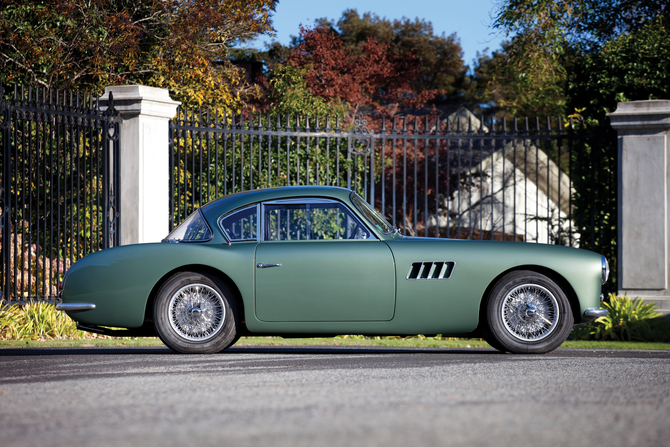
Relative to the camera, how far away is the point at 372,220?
22.7 ft

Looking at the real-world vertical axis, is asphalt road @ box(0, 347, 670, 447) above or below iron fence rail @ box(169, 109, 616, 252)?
below

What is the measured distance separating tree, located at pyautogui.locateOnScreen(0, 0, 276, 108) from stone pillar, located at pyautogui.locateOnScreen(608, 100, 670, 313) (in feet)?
26.8

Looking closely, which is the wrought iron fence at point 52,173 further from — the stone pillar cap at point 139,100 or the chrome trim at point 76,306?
the chrome trim at point 76,306

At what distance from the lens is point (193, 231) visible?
7.00 metres

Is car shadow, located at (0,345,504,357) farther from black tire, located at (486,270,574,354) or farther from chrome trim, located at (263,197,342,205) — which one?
chrome trim, located at (263,197,342,205)

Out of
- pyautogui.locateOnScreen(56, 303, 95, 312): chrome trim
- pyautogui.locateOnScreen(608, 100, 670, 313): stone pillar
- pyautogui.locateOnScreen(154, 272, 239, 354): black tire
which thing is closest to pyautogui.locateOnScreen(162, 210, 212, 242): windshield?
pyautogui.locateOnScreen(154, 272, 239, 354): black tire

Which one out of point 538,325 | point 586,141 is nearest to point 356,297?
point 538,325

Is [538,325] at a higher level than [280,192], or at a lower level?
lower

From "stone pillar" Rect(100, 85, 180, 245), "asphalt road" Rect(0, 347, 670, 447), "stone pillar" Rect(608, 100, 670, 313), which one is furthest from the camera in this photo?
"stone pillar" Rect(100, 85, 180, 245)

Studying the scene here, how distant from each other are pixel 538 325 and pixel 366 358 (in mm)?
1434

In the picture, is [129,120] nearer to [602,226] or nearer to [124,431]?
[602,226]

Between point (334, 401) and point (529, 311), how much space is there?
2883 millimetres

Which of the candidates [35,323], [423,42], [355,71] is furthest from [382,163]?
[423,42]

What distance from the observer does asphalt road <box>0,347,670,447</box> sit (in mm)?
3453
